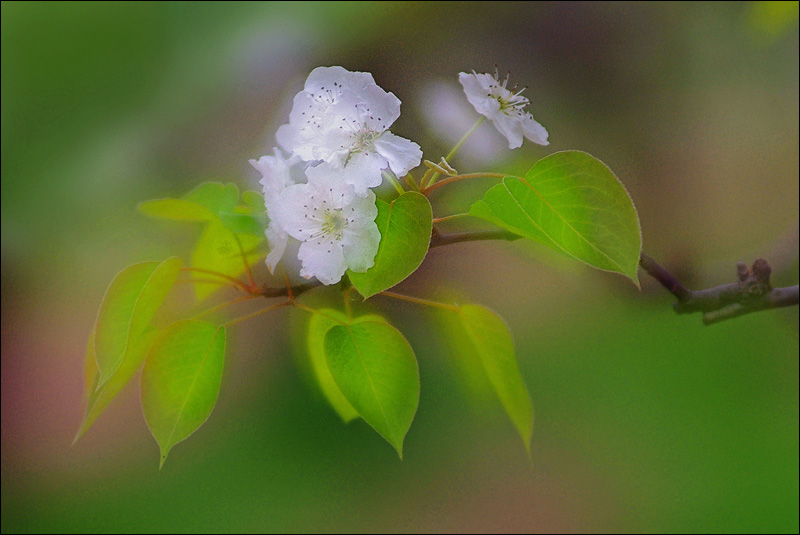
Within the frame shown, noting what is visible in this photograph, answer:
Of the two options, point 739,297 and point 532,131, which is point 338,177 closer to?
point 532,131

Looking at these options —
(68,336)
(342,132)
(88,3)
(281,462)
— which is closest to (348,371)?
(342,132)

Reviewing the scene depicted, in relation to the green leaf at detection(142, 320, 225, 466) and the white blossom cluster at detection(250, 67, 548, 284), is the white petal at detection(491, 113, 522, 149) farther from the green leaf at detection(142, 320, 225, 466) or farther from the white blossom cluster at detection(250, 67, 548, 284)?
the green leaf at detection(142, 320, 225, 466)

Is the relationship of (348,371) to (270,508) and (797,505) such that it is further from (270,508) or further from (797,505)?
(797,505)

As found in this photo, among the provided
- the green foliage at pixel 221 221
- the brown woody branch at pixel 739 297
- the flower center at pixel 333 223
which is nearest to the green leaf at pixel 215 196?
the green foliage at pixel 221 221

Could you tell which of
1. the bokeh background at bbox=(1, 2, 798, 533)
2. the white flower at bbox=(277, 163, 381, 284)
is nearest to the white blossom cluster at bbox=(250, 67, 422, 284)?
the white flower at bbox=(277, 163, 381, 284)

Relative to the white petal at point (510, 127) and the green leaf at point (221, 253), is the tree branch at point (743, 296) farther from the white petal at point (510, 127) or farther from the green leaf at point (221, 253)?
the green leaf at point (221, 253)

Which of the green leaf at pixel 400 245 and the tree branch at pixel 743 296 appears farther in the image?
the tree branch at pixel 743 296
